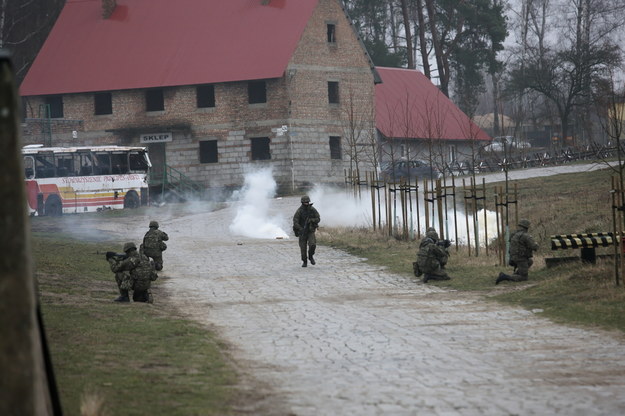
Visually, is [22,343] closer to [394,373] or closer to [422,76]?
[394,373]

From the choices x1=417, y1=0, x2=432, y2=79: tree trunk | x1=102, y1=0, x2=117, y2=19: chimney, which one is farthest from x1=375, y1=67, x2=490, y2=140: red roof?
x1=102, y1=0, x2=117, y2=19: chimney

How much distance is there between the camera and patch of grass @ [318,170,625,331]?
16.5 metres

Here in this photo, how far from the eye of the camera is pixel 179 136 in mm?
57312

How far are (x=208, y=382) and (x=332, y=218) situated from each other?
2922 cm

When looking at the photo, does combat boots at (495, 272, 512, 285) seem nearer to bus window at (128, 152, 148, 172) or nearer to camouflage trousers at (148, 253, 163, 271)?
camouflage trousers at (148, 253, 163, 271)

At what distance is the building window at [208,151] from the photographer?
187ft

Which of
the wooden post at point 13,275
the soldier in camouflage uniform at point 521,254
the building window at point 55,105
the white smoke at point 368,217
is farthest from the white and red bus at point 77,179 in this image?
the wooden post at point 13,275

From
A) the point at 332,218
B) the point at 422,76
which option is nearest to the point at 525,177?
the point at 332,218

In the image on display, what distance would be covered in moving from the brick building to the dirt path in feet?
107

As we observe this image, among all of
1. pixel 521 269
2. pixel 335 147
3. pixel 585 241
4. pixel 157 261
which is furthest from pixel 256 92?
pixel 585 241

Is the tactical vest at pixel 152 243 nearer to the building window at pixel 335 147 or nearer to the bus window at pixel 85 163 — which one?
the bus window at pixel 85 163

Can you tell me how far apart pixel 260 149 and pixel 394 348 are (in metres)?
43.9

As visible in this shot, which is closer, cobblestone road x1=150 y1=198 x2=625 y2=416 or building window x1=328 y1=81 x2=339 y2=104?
cobblestone road x1=150 y1=198 x2=625 y2=416

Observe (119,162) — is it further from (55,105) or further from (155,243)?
(155,243)
